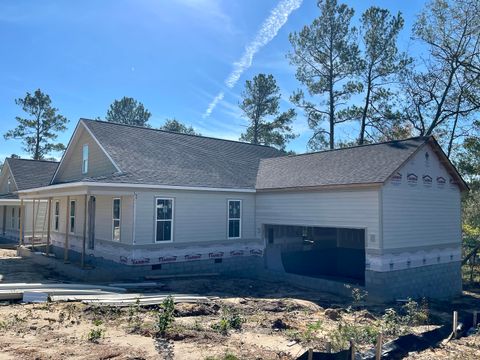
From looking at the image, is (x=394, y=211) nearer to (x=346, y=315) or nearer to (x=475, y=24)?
(x=346, y=315)

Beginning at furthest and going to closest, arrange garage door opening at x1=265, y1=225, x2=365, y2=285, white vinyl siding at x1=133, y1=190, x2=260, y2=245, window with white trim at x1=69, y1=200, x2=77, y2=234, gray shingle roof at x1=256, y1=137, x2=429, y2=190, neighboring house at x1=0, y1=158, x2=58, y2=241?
neighboring house at x1=0, y1=158, x2=58, y2=241 < window with white trim at x1=69, y1=200, x2=77, y2=234 < garage door opening at x1=265, y1=225, x2=365, y2=285 < white vinyl siding at x1=133, y1=190, x2=260, y2=245 < gray shingle roof at x1=256, y1=137, x2=429, y2=190

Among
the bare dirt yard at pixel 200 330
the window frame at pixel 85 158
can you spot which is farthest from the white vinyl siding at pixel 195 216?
the window frame at pixel 85 158

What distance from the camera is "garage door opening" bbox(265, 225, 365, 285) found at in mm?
20594

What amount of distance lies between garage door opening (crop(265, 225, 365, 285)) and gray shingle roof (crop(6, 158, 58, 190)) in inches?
716

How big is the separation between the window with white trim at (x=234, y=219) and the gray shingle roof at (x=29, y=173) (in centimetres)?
1688

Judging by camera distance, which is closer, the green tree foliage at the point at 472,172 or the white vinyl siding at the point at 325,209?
the white vinyl siding at the point at 325,209

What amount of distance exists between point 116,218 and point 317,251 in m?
10.8

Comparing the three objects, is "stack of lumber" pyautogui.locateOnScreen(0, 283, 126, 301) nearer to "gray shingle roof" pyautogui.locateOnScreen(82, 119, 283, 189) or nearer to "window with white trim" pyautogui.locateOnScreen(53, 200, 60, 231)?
"gray shingle roof" pyautogui.locateOnScreen(82, 119, 283, 189)

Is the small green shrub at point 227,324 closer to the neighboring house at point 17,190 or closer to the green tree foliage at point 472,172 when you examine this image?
the green tree foliage at point 472,172

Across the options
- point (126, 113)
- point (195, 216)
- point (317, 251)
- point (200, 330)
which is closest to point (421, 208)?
point (317, 251)

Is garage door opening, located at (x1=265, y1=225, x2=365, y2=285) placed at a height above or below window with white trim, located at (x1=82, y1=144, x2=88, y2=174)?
below

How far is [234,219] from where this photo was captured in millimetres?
19250

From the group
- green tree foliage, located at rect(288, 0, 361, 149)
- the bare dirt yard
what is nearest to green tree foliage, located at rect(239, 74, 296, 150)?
green tree foliage, located at rect(288, 0, 361, 149)

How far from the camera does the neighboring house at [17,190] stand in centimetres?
2864
